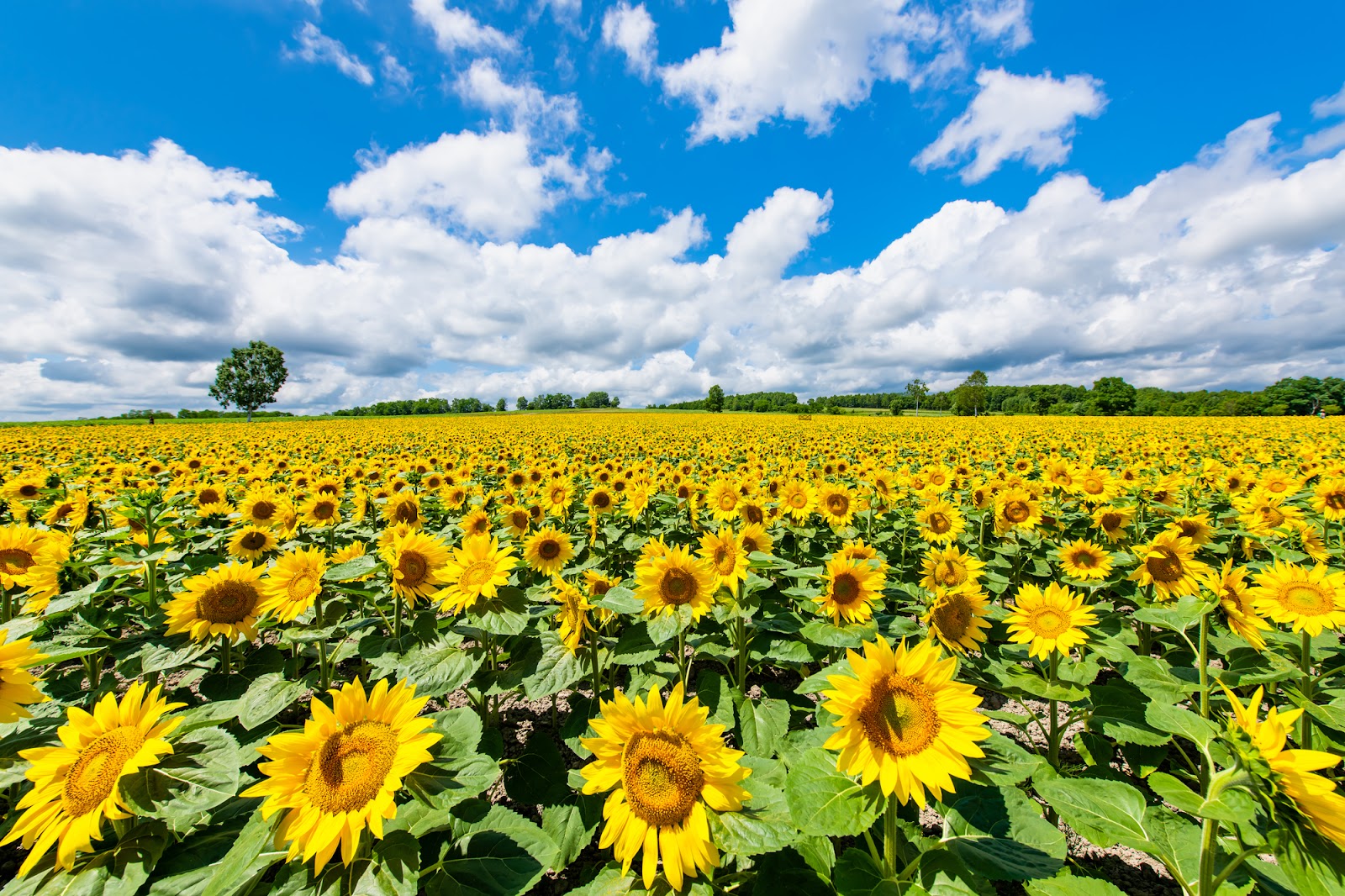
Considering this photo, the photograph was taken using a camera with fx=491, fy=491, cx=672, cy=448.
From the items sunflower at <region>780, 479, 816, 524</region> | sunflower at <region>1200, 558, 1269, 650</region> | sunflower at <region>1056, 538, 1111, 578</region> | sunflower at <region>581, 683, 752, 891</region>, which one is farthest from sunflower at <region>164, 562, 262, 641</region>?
sunflower at <region>1056, 538, 1111, 578</region>

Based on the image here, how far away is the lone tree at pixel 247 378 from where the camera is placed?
271ft

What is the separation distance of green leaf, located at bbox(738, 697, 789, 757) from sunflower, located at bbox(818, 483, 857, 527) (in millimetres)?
3173

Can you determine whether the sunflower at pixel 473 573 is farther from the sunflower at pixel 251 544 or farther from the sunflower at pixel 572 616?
the sunflower at pixel 251 544

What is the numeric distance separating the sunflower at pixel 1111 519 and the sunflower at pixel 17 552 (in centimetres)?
911

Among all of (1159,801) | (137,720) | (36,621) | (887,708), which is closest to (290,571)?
(36,621)

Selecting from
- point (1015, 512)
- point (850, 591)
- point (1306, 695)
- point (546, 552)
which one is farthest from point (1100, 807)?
point (1015, 512)

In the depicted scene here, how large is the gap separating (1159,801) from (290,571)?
5.73 m

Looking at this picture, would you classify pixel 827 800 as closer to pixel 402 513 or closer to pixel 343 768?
pixel 343 768

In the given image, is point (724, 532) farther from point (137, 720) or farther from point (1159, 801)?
point (1159, 801)

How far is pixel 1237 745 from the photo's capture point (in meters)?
1.51

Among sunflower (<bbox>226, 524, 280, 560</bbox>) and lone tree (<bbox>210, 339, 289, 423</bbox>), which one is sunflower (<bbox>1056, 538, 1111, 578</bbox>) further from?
lone tree (<bbox>210, 339, 289, 423</bbox>)

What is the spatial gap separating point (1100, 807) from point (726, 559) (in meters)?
1.97

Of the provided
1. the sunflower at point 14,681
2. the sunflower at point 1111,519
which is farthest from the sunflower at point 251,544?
the sunflower at point 1111,519

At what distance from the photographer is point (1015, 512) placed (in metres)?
5.73
